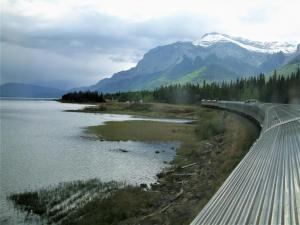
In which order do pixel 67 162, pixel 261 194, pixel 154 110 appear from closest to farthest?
pixel 261 194, pixel 67 162, pixel 154 110

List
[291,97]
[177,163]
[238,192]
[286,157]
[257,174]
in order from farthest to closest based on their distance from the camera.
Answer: [291,97] < [177,163] < [286,157] < [257,174] < [238,192]

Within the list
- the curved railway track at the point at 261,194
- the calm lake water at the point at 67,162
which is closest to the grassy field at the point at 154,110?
the calm lake water at the point at 67,162

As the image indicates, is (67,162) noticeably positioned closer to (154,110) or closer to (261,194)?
(261,194)

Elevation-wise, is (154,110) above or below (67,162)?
above

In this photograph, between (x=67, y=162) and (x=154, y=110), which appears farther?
(x=154, y=110)

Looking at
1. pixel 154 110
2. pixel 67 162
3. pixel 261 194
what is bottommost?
pixel 67 162

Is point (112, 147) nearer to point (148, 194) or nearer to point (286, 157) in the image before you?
point (148, 194)

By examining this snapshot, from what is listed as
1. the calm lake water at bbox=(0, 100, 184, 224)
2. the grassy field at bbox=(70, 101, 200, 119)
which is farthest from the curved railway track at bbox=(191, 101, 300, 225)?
the grassy field at bbox=(70, 101, 200, 119)

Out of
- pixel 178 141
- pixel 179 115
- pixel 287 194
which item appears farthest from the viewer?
pixel 179 115

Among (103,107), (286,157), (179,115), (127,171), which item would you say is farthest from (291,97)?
(286,157)

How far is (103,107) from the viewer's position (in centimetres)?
15550

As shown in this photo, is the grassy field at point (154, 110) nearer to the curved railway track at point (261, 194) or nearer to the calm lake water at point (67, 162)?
the calm lake water at point (67, 162)

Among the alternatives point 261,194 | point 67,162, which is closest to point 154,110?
point 67,162

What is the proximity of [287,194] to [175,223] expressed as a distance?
8306mm
